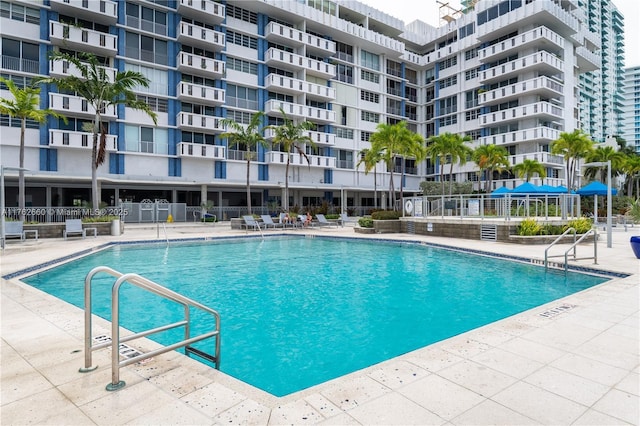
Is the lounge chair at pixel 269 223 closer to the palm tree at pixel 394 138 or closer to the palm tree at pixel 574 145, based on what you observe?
the palm tree at pixel 394 138

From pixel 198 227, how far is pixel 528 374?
2504 cm

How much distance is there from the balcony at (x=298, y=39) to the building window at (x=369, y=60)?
16.3 ft

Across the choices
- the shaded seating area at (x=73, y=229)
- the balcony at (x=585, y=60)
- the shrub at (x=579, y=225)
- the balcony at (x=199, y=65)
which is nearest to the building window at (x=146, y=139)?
the balcony at (x=199, y=65)

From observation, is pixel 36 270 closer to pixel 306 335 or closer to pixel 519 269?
pixel 306 335

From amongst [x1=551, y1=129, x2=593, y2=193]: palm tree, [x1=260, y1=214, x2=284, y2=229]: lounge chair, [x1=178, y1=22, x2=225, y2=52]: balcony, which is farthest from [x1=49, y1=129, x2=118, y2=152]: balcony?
[x1=551, y1=129, x2=593, y2=193]: palm tree

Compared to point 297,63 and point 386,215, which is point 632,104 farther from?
point 386,215

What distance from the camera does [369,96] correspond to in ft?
145

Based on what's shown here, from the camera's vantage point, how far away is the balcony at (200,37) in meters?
30.9

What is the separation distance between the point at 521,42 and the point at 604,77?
294ft

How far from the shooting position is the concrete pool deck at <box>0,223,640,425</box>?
2895 millimetres

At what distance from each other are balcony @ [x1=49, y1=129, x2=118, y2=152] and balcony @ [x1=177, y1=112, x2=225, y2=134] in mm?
5693

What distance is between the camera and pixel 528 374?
3680 mm

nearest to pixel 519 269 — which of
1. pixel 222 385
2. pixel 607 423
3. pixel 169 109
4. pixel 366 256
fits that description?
pixel 366 256

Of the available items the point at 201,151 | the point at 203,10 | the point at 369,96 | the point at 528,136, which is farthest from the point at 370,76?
the point at 201,151
